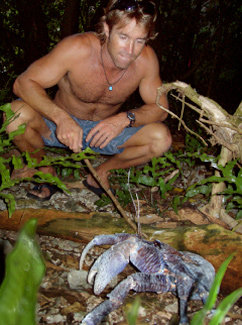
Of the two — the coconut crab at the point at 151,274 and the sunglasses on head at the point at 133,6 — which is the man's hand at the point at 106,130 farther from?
the coconut crab at the point at 151,274

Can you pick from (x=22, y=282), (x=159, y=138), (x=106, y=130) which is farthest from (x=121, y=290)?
(x=159, y=138)

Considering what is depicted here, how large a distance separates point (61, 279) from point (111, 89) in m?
1.78

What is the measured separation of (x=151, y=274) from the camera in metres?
1.39

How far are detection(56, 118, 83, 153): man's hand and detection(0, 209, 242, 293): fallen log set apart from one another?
559 millimetres

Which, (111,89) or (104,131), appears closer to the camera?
(104,131)

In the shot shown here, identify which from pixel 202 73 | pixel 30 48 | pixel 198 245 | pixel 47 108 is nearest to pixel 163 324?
pixel 198 245

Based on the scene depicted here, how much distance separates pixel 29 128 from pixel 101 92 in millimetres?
755

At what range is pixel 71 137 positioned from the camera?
2.24 meters

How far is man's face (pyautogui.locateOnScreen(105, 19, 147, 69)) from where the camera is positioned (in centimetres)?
232

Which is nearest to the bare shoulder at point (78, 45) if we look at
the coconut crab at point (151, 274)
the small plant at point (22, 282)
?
the coconut crab at point (151, 274)

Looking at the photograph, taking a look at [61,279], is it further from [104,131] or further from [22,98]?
[22,98]

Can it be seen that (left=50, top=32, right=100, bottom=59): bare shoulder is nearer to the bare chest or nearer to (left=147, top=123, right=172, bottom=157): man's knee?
the bare chest

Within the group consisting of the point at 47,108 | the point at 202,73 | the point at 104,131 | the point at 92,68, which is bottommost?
the point at 202,73

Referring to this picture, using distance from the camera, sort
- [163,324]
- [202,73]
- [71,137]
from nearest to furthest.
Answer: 1. [163,324]
2. [71,137]
3. [202,73]
